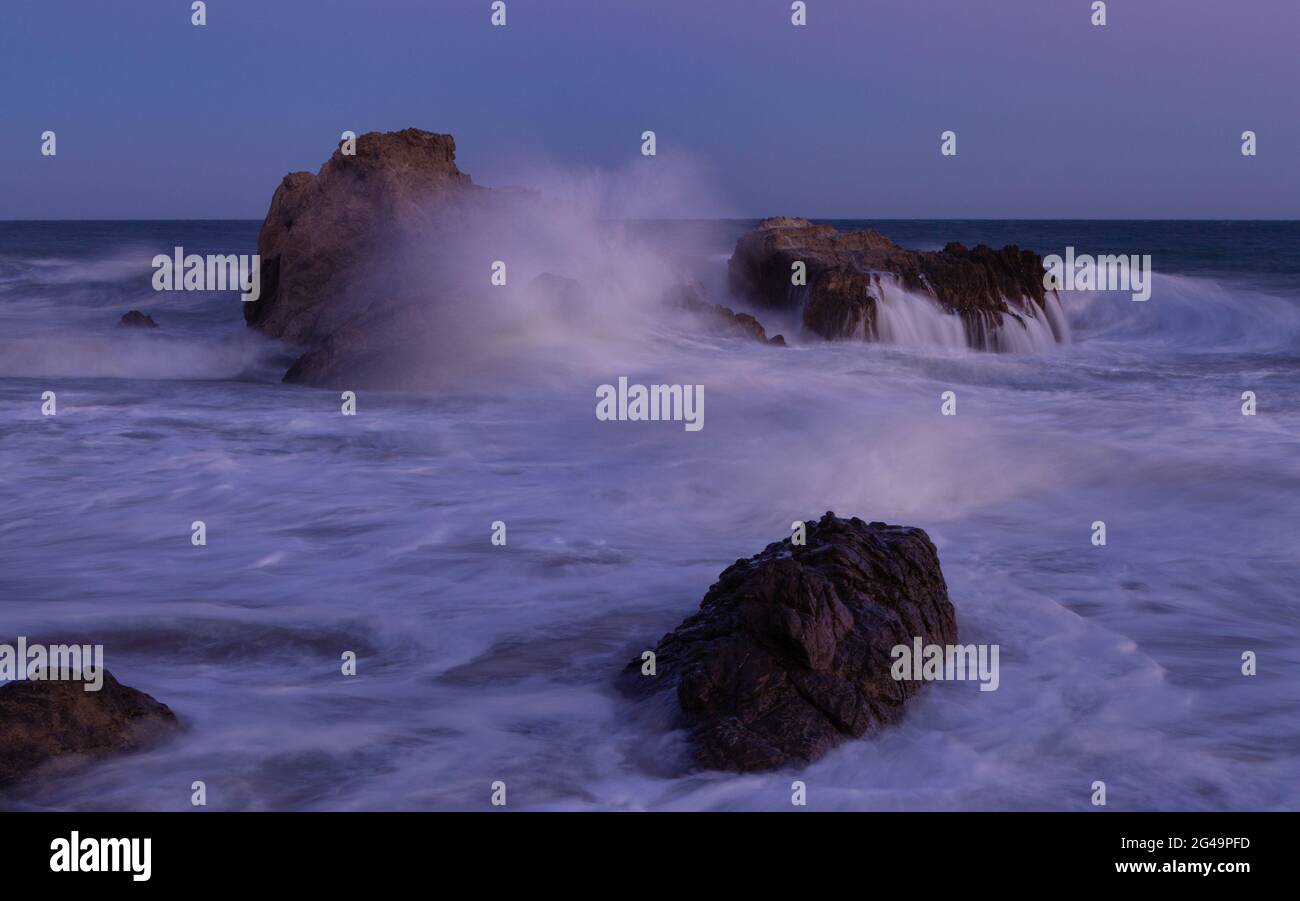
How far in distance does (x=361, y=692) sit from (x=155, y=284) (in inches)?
872

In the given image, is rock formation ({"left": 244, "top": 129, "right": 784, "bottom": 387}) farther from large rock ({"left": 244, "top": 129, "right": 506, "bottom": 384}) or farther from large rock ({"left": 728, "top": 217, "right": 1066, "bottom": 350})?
large rock ({"left": 728, "top": 217, "right": 1066, "bottom": 350})

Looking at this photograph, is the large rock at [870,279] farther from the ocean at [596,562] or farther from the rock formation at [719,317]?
the ocean at [596,562]

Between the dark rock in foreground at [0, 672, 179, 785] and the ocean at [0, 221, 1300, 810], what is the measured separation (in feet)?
0.33

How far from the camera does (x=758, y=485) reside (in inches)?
356

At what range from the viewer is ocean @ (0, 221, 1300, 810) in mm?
4410

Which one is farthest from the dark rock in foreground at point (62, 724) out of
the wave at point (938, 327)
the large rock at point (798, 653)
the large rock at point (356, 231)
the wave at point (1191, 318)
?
the wave at point (1191, 318)

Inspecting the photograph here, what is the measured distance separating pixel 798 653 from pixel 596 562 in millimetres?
2631

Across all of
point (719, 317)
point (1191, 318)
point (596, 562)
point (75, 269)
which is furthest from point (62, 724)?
point (75, 269)

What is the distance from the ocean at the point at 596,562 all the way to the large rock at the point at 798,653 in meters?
0.12

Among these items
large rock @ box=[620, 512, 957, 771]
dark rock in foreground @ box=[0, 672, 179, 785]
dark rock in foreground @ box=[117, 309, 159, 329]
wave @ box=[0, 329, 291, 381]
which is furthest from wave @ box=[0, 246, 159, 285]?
large rock @ box=[620, 512, 957, 771]

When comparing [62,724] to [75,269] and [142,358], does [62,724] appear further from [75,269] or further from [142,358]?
[75,269]

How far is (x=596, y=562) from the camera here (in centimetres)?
707

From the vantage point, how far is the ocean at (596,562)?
14.5 feet
